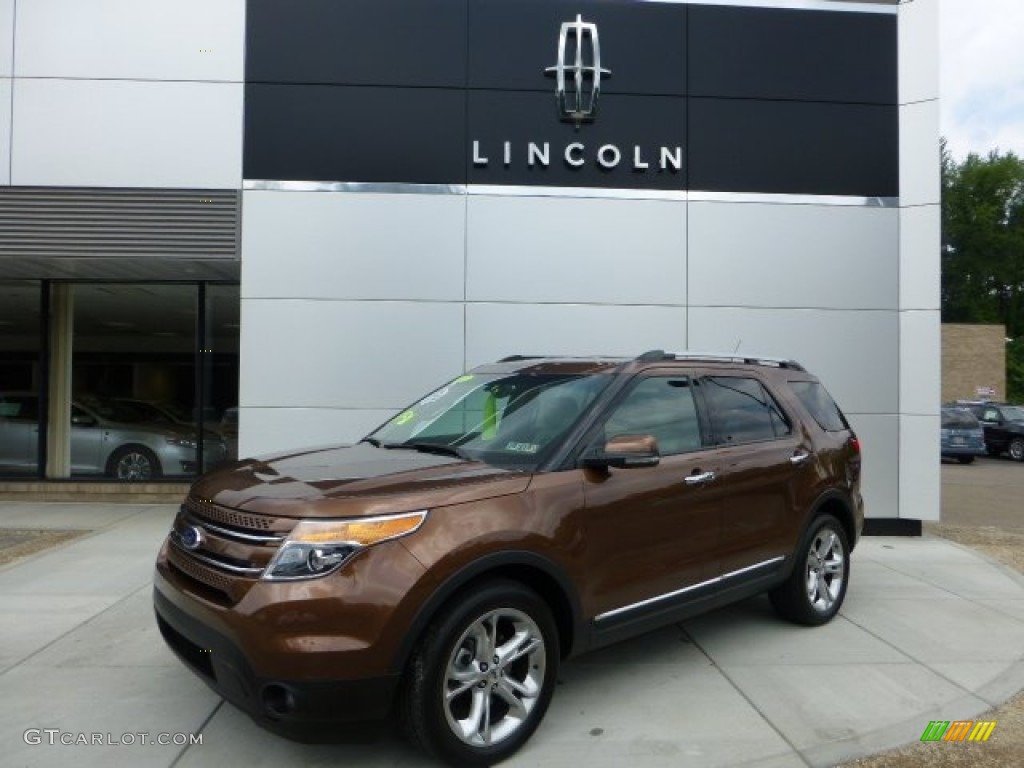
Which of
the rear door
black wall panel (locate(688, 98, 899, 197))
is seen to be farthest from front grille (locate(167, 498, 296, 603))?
black wall panel (locate(688, 98, 899, 197))

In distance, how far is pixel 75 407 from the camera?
10969mm

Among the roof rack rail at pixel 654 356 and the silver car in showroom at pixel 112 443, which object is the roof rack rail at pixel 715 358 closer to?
the roof rack rail at pixel 654 356

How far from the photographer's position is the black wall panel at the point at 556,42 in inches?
342

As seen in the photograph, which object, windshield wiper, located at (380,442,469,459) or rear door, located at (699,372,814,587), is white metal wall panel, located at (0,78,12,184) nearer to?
windshield wiper, located at (380,442,469,459)

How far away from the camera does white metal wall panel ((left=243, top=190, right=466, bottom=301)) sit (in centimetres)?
850

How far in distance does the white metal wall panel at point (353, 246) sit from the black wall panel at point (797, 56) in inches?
136

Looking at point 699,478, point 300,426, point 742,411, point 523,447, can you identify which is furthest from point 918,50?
point 300,426

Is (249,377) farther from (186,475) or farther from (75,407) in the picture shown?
(75,407)

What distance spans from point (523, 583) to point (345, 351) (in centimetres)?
558

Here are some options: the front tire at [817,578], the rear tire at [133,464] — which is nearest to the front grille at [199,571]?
the front tire at [817,578]

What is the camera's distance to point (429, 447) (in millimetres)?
4039

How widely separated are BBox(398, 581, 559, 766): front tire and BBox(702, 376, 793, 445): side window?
1.79m

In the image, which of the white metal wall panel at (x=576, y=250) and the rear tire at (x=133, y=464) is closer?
the white metal wall panel at (x=576, y=250)

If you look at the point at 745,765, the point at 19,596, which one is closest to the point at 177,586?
the point at 745,765
